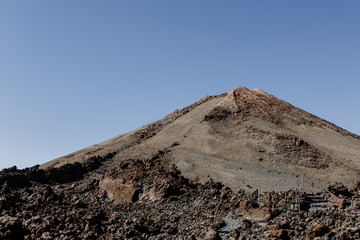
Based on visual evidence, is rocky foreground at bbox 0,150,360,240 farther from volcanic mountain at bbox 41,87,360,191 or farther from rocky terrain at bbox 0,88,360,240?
Result: volcanic mountain at bbox 41,87,360,191

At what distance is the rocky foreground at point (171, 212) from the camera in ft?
60.2

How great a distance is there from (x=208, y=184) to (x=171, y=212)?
618cm

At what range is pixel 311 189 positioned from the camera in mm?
32219

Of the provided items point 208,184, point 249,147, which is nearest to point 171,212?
point 208,184

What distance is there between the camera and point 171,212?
24.9 meters

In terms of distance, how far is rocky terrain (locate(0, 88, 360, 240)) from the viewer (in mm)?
20875

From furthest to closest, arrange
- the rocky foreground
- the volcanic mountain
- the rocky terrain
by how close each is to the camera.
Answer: the volcanic mountain
the rocky terrain
the rocky foreground

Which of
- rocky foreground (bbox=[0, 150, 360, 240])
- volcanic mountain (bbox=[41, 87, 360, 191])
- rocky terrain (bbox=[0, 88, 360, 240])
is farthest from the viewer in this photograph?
volcanic mountain (bbox=[41, 87, 360, 191])

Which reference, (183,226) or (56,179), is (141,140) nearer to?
(56,179)

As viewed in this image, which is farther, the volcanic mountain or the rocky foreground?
the volcanic mountain

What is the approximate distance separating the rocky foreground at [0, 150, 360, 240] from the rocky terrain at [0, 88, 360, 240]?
0.28 feet

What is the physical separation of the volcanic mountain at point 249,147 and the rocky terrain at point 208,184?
0.54 feet

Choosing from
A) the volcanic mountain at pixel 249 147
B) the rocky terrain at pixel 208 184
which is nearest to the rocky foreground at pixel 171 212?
the rocky terrain at pixel 208 184

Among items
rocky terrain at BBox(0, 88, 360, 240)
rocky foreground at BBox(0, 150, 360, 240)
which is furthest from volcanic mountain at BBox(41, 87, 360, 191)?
rocky foreground at BBox(0, 150, 360, 240)
